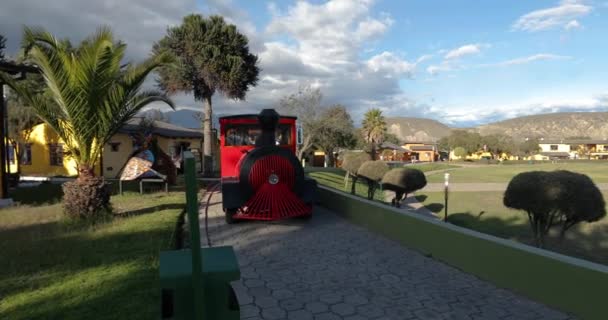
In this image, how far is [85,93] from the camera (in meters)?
8.48

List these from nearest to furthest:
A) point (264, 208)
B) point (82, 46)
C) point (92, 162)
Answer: point (264, 208), point (82, 46), point (92, 162)

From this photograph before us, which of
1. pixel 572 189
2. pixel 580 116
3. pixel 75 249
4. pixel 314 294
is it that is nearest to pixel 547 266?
pixel 314 294

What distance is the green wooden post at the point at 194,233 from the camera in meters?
1.82

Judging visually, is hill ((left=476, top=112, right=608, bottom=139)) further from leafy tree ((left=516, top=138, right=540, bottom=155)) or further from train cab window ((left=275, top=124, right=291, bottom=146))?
train cab window ((left=275, top=124, right=291, bottom=146))

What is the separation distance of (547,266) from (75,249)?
673 cm

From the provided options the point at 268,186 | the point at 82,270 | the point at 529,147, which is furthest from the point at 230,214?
the point at 529,147

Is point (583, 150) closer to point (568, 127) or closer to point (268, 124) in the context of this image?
point (568, 127)

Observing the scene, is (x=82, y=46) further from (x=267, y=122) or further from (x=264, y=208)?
(x=264, y=208)

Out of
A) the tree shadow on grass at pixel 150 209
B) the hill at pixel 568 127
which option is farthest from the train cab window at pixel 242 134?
the hill at pixel 568 127

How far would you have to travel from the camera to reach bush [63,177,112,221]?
8.84 m

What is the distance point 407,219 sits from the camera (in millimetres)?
6750

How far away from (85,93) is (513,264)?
8472 mm

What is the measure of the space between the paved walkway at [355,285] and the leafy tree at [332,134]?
4023cm

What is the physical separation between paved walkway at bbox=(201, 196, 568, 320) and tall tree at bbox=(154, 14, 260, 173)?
58.4 feet
